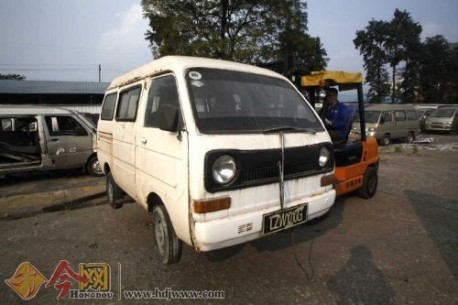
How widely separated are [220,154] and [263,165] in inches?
17.9

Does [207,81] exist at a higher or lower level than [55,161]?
higher

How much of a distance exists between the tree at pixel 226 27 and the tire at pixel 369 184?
35.1 feet

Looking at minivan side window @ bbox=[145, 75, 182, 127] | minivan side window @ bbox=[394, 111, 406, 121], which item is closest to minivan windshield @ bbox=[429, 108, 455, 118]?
minivan side window @ bbox=[394, 111, 406, 121]

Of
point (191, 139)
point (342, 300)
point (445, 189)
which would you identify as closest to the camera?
point (191, 139)

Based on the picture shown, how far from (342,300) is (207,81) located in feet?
7.54

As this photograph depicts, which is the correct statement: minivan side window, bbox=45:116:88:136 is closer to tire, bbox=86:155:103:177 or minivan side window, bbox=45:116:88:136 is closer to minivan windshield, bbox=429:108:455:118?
tire, bbox=86:155:103:177

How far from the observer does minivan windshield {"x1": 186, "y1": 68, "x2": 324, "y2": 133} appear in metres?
2.84

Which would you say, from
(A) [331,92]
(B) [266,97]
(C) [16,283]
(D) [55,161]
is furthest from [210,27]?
(C) [16,283]

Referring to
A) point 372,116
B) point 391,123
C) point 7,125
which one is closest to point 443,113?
point 391,123

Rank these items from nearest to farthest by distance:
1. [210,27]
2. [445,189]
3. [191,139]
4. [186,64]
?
[191,139] → [186,64] → [445,189] → [210,27]

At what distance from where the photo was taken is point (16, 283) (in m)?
3.11

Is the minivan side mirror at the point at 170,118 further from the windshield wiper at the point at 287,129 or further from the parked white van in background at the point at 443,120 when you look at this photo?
the parked white van in background at the point at 443,120

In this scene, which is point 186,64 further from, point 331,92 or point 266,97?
point 331,92

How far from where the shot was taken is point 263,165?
278cm
